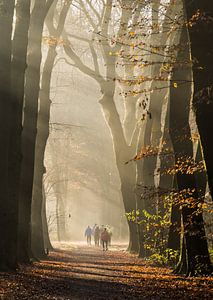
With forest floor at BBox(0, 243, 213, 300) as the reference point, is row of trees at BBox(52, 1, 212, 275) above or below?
above

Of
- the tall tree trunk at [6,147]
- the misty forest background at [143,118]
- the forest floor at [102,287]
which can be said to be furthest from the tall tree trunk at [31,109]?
the tall tree trunk at [6,147]

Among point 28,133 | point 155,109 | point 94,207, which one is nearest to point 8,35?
point 28,133

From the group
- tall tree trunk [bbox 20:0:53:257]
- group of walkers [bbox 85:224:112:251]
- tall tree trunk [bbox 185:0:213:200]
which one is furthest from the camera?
group of walkers [bbox 85:224:112:251]

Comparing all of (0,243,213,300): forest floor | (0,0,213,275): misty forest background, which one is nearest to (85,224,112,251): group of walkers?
(0,0,213,275): misty forest background

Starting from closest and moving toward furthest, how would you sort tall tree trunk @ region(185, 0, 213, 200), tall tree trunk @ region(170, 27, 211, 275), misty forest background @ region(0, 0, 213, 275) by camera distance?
tall tree trunk @ region(185, 0, 213, 200)
misty forest background @ region(0, 0, 213, 275)
tall tree trunk @ region(170, 27, 211, 275)

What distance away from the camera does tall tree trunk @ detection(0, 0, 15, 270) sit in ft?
44.8

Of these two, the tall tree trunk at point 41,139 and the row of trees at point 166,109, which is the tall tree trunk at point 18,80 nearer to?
the row of trees at point 166,109

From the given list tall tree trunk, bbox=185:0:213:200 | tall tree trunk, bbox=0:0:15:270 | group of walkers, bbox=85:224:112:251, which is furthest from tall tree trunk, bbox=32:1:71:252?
tall tree trunk, bbox=185:0:213:200

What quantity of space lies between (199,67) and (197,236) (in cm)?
620

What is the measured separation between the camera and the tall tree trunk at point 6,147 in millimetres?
13648

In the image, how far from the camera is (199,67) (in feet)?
33.3

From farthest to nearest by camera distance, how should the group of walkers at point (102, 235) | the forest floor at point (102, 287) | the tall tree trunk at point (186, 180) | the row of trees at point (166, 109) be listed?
the group of walkers at point (102, 235), the tall tree trunk at point (186, 180), the row of trees at point (166, 109), the forest floor at point (102, 287)

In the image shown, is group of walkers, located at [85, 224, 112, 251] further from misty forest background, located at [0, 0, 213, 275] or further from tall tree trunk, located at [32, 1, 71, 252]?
tall tree trunk, located at [32, 1, 71, 252]

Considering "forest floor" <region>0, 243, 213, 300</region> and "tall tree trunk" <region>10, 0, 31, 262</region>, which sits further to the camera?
"tall tree trunk" <region>10, 0, 31, 262</region>
